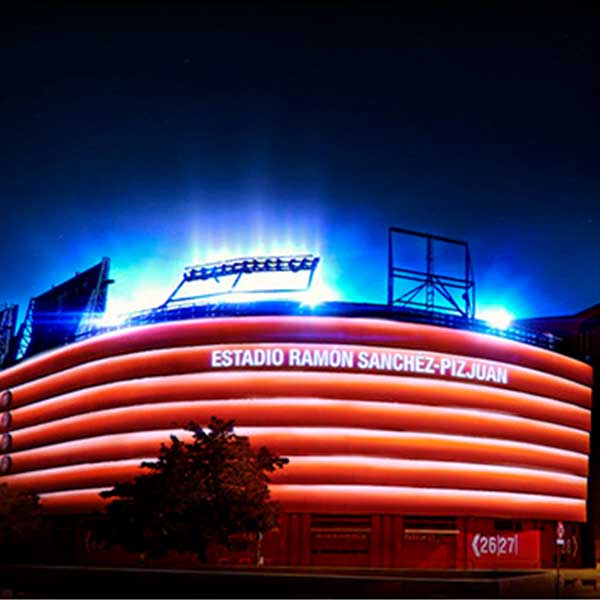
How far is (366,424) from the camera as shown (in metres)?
67.8

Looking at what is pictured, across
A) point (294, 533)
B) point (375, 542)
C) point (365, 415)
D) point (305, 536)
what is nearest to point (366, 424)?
point (365, 415)

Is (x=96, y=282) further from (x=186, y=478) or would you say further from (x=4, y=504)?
(x=186, y=478)

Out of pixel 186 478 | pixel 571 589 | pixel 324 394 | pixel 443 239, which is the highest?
pixel 443 239

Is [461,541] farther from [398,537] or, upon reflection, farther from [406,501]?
[406,501]

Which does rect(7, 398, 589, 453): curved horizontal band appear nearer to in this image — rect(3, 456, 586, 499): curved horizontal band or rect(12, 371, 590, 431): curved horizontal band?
rect(12, 371, 590, 431): curved horizontal band

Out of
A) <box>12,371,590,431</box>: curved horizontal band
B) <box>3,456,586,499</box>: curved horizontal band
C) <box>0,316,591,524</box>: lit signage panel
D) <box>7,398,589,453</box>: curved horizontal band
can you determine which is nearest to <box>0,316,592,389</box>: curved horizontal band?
<box>0,316,591,524</box>: lit signage panel

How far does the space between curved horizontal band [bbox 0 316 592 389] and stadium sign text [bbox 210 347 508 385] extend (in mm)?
702

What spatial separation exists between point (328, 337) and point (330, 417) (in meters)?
5.23

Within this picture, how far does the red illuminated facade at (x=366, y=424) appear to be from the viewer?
67.4 m

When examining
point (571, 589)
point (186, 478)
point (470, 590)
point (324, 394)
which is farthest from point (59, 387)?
point (470, 590)

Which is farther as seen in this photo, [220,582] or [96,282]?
[96,282]

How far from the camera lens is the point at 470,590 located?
40.6 m

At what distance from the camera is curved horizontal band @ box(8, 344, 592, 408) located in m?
68.8

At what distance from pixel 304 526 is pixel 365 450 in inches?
247
